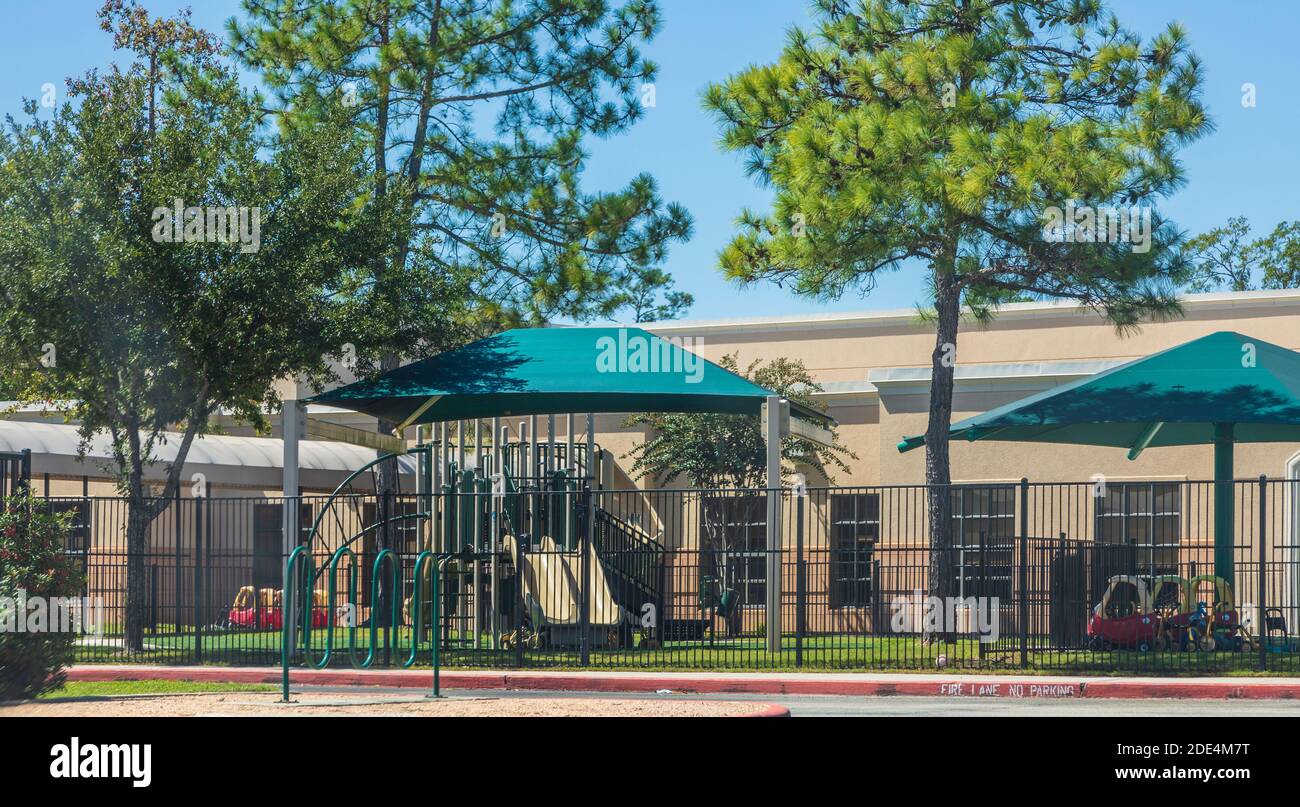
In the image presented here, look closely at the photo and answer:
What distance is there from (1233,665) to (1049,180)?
6.55 metres

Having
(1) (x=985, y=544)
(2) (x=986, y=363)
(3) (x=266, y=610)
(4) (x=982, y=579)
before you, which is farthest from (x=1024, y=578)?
(2) (x=986, y=363)

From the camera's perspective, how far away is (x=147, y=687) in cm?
1781

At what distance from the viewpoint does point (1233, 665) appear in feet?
61.4

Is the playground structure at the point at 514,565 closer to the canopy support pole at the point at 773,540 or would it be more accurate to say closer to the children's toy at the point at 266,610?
the canopy support pole at the point at 773,540

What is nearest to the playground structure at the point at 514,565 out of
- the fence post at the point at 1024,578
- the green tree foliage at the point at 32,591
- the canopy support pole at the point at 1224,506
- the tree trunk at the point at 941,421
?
the tree trunk at the point at 941,421

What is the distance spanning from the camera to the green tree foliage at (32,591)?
14.2 m

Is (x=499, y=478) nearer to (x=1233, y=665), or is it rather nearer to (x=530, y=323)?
(x=530, y=323)

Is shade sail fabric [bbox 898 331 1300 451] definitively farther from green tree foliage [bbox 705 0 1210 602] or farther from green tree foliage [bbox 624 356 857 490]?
green tree foliage [bbox 624 356 857 490]

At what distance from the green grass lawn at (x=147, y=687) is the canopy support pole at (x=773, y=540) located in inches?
248

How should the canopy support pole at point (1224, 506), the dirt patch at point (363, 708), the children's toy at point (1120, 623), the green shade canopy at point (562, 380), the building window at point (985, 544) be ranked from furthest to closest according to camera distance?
the green shade canopy at point (562, 380)
the canopy support pole at point (1224, 506)
the building window at point (985, 544)
the children's toy at point (1120, 623)
the dirt patch at point (363, 708)

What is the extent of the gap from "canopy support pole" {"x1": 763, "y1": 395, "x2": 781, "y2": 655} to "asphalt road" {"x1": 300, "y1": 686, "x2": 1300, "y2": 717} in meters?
2.60

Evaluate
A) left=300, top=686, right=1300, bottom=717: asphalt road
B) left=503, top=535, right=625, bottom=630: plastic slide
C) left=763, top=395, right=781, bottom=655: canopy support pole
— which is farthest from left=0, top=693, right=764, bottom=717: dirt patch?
left=503, top=535, right=625, bottom=630: plastic slide

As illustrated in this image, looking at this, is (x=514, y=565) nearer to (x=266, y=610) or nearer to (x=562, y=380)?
(x=562, y=380)
